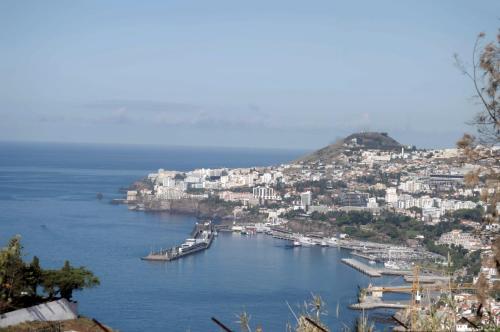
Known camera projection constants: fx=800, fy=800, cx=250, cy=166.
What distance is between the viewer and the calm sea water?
11062mm

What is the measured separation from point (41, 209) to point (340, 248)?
8.83 m

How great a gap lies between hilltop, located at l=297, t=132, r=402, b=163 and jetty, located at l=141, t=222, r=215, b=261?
41.4 ft

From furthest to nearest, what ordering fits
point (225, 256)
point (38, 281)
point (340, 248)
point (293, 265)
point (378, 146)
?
point (378, 146) → point (340, 248) → point (225, 256) → point (293, 265) → point (38, 281)

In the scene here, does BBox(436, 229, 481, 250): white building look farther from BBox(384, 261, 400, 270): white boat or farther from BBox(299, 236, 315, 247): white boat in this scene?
BBox(299, 236, 315, 247): white boat

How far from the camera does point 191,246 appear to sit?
1797 centimetres

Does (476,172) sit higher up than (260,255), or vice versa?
(476,172)

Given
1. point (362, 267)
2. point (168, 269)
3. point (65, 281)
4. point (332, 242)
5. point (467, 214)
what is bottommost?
point (168, 269)

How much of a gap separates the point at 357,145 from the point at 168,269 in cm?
2045

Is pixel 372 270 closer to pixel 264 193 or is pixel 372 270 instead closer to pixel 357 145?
pixel 264 193

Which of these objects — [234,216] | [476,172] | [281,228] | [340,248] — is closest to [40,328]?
[476,172]

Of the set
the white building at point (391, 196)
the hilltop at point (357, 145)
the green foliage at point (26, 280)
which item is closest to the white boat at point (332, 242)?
the white building at point (391, 196)

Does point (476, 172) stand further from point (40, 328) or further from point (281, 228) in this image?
point (281, 228)

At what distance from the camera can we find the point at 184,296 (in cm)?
1256

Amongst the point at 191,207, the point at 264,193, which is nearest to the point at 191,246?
the point at 191,207
